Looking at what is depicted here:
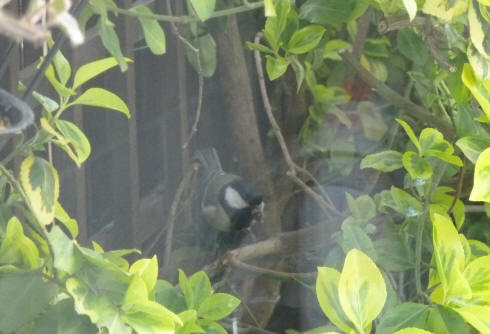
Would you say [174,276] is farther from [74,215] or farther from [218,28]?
[218,28]

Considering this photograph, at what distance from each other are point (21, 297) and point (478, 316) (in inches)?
15.7

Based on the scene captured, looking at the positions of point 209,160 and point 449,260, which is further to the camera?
point 209,160

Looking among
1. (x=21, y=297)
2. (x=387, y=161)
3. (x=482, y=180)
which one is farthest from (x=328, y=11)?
(x=21, y=297)

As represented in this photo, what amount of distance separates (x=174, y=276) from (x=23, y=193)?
1.71 feet

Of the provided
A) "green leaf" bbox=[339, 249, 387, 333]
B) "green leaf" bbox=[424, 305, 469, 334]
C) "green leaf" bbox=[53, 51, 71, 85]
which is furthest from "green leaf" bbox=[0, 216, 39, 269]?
"green leaf" bbox=[424, 305, 469, 334]

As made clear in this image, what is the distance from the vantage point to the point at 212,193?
1.31 m

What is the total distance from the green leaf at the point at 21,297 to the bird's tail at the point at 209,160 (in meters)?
0.68

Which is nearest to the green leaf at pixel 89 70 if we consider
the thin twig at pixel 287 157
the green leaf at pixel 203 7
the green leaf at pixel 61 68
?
the green leaf at pixel 61 68

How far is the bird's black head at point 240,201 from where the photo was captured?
50.5 inches

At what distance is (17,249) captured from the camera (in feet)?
2.10

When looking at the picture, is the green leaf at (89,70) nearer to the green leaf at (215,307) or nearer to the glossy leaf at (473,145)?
the green leaf at (215,307)

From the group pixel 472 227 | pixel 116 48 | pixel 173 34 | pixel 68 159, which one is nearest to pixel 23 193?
pixel 116 48

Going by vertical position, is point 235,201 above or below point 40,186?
below

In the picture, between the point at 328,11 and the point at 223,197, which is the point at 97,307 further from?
the point at 223,197
